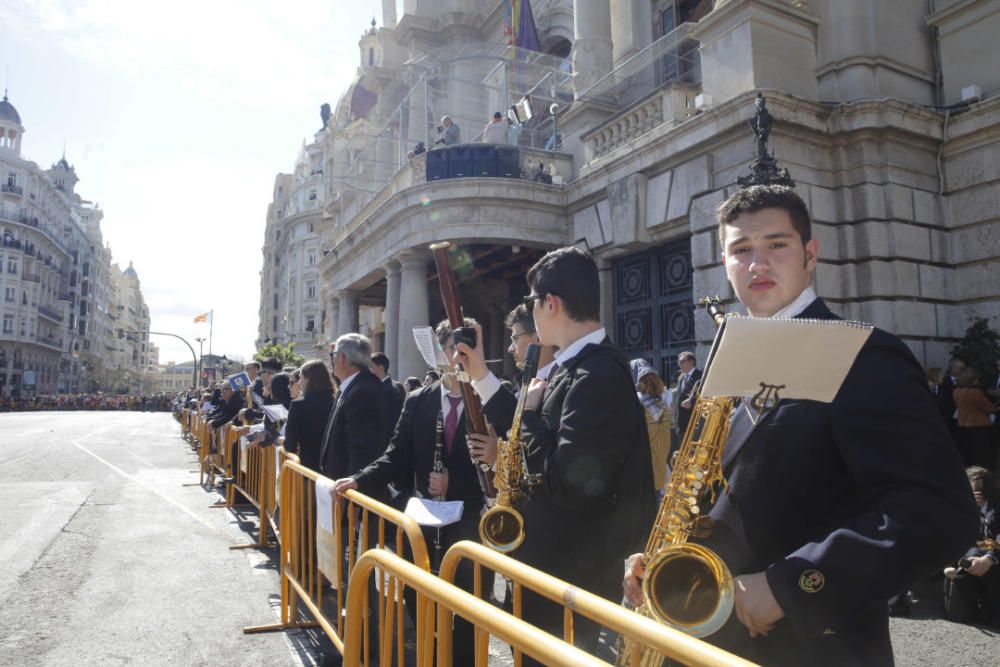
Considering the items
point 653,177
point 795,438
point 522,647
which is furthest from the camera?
point 653,177

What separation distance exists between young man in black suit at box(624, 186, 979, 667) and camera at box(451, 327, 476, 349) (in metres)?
1.38

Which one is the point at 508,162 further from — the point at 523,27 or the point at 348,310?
the point at 348,310

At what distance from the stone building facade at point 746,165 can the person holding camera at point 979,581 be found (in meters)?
4.70

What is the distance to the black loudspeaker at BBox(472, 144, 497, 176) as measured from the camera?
45.0ft

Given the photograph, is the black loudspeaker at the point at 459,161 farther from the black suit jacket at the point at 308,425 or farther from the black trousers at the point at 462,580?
the black trousers at the point at 462,580

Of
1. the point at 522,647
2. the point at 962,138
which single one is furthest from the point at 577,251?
the point at 962,138

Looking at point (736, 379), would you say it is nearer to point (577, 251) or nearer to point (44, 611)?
point (577, 251)

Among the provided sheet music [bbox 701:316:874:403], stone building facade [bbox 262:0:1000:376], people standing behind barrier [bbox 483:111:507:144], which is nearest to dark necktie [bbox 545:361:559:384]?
sheet music [bbox 701:316:874:403]

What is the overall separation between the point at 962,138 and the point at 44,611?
12.4 meters

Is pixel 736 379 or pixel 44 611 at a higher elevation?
pixel 736 379

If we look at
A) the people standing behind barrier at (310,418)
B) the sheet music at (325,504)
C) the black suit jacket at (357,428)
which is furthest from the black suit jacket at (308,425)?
the sheet music at (325,504)

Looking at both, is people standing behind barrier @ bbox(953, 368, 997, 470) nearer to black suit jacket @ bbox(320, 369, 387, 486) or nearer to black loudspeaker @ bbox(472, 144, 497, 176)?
black suit jacket @ bbox(320, 369, 387, 486)

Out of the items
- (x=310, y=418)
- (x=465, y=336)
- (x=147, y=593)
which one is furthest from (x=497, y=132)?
(x=465, y=336)

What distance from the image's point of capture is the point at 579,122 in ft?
44.7
